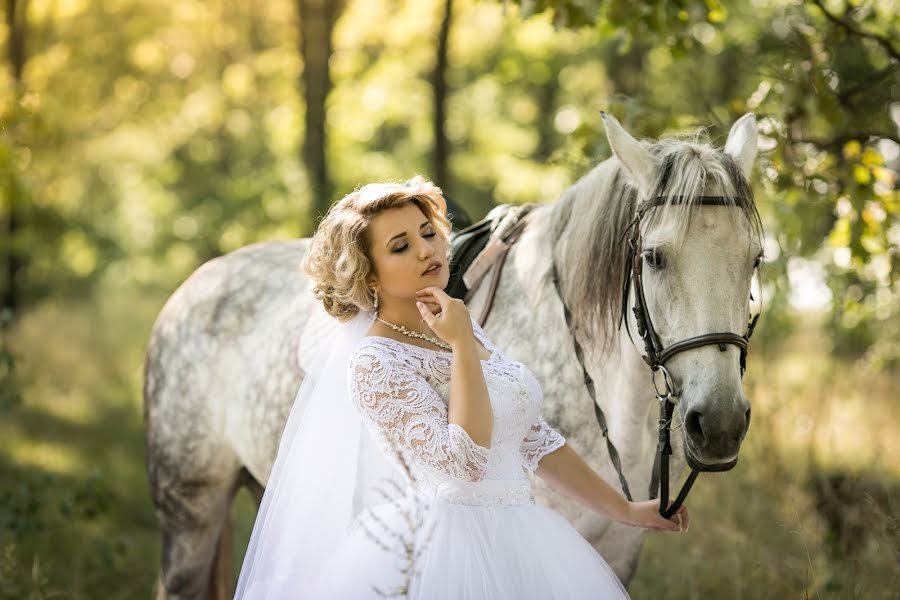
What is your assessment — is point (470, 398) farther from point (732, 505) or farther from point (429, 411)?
point (732, 505)

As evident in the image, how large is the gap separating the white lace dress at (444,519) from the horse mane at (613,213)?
692 mm

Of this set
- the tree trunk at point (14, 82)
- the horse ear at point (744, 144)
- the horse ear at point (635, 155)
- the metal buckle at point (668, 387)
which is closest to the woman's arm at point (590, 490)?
the metal buckle at point (668, 387)

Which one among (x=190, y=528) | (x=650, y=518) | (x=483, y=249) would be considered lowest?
(x=190, y=528)

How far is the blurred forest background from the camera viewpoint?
4.51m

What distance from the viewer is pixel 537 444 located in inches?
98.0

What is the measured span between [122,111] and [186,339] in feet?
44.9

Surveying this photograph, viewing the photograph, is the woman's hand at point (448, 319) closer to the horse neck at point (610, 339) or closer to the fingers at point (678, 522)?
the horse neck at point (610, 339)

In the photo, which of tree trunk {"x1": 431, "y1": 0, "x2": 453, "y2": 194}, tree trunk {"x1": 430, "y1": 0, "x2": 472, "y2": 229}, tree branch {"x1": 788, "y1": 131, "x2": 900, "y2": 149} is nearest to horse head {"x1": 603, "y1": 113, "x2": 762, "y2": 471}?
tree branch {"x1": 788, "y1": 131, "x2": 900, "y2": 149}

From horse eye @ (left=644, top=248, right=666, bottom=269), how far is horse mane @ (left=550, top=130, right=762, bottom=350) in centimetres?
8

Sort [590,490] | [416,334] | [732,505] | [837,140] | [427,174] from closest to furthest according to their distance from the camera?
1. [416,334]
2. [590,490]
3. [837,140]
4. [732,505]
5. [427,174]

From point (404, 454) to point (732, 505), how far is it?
398 centimetres

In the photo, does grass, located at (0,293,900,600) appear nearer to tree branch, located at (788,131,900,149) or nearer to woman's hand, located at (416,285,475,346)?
tree branch, located at (788,131,900,149)

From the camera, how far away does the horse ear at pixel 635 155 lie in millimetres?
2600

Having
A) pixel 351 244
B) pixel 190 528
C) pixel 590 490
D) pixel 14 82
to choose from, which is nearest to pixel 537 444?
pixel 590 490
